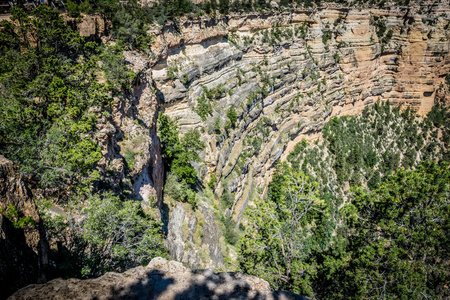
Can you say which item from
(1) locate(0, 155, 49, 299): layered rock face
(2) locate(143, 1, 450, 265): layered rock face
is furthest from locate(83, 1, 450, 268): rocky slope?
(1) locate(0, 155, 49, 299): layered rock face

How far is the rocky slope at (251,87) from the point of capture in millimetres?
16297

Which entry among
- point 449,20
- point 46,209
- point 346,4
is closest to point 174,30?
point 46,209

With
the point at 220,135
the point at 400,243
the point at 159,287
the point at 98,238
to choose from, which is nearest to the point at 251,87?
the point at 220,135

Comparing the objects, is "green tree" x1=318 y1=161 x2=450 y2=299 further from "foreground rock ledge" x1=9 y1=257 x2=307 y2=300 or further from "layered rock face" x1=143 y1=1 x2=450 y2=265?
"layered rock face" x1=143 y1=1 x2=450 y2=265

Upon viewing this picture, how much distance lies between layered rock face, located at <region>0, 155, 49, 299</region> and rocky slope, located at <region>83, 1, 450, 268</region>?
571cm

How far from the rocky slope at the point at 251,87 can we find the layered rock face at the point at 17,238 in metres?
5.71

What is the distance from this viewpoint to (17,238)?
452 centimetres

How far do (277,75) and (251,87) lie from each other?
5.64 meters

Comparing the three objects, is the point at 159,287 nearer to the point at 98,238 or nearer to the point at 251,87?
the point at 98,238

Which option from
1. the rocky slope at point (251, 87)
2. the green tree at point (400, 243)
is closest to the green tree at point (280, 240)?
the green tree at point (400, 243)

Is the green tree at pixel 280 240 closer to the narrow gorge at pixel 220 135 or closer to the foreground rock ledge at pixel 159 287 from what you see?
the narrow gorge at pixel 220 135

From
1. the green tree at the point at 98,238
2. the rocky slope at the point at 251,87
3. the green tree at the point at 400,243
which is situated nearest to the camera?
the green tree at the point at 98,238

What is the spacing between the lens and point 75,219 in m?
8.67

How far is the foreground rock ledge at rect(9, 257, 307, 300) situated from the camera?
12.8 feet
